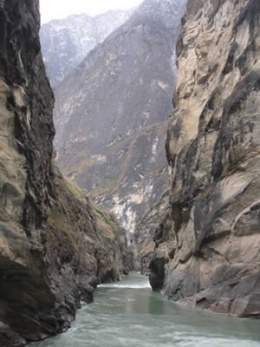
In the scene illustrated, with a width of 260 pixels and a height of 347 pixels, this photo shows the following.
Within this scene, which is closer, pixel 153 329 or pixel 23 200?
pixel 23 200

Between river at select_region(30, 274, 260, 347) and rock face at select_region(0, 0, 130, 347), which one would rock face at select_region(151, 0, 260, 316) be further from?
rock face at select_region(0, 0, 130, 347)

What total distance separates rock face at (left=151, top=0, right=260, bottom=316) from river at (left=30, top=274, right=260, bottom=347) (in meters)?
2.44

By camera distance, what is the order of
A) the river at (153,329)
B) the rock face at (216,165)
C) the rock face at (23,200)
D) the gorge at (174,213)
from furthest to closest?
the rock face at (216,165) < the river at (153,329) < the gorge at (174,213) < the rock face at (23,200)

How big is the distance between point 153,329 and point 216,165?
53.0ft

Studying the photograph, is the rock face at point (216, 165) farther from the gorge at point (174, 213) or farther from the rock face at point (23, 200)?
the rock face at point (23, 200)

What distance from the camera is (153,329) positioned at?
28.2 metres

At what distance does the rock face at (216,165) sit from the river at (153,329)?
8.02 feet

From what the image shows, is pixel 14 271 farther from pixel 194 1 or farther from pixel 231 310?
pixel 194 1

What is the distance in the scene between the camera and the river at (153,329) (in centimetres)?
2416

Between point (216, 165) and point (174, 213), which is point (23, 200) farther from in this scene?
point (174, 213)

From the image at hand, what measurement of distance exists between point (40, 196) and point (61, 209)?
20.7 m

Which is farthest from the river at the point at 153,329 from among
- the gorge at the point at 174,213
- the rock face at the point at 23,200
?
the rock face at the point at 23,200

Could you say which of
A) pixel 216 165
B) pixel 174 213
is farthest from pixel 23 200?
pixel 174 213

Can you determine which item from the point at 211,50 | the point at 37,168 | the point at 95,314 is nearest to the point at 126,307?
the point at 95,314
